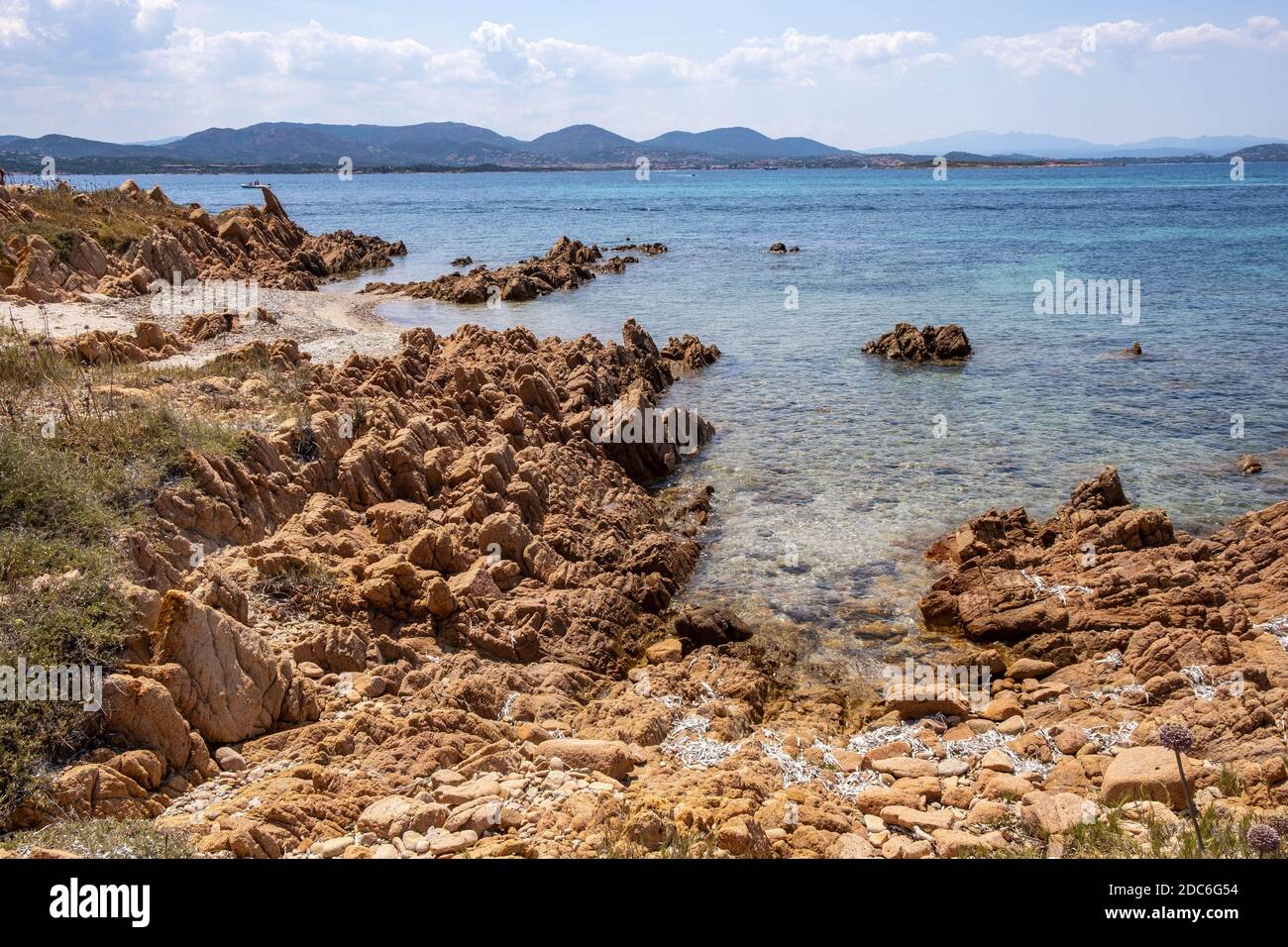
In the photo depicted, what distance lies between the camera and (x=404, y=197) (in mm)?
121375

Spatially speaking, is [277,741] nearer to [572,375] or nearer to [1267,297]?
[572,375]

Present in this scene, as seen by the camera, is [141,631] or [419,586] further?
[419,586]

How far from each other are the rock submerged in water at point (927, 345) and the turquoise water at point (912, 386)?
2.73 ft

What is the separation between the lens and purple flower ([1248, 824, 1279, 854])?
453 cm

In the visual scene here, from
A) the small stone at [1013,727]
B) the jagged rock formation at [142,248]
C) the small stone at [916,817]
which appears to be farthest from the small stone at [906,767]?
the jagged rock formation at [142,248]

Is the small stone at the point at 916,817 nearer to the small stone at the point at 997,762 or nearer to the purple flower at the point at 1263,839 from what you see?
the small stone at the point at 997,762

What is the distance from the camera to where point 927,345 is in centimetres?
2753

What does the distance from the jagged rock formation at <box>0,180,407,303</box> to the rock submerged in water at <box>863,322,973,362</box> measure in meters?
24.7

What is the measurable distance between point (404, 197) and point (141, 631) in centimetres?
12539

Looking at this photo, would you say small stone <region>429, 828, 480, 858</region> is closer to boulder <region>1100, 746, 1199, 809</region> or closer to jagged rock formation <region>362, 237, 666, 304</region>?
boulder <region>1100, 746, 1199, 809</region>

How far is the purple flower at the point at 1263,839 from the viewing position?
14.9 feet

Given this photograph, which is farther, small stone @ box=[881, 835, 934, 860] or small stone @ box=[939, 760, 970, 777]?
small stone @ box=[939, 760, 970, 777]

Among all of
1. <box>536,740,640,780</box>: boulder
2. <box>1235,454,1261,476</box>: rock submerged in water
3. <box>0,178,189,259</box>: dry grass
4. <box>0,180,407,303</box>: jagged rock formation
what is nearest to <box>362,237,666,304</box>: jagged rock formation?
<box>0,180,407,303</box>: jagged rock formation
